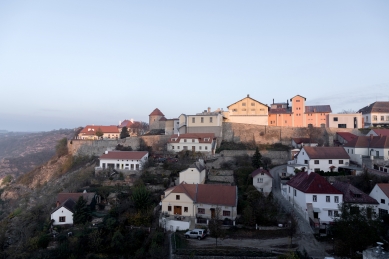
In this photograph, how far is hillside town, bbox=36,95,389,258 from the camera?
60.2ft

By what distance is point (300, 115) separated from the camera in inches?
1549

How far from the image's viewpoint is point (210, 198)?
2025 cm

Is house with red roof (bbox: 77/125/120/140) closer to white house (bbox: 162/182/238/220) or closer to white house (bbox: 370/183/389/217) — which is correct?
white house (bbox: 162/182/238/220)

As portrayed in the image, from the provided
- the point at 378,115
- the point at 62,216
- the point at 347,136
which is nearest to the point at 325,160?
the point at 347,136

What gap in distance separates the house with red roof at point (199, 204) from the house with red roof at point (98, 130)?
29460mm

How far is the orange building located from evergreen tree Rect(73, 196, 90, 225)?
27910mm

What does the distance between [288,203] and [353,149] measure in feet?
36.9

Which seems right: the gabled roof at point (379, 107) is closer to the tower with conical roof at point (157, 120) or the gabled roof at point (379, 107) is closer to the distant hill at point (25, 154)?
the tower with conical roof at point (157, 120)

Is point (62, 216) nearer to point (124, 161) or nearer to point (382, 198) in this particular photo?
point (124, 161)

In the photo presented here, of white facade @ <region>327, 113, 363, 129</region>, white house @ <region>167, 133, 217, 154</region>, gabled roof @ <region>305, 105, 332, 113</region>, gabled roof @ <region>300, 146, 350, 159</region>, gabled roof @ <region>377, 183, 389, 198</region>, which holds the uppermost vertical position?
gabled roof @ <region>305, 105, 332, 113</region>

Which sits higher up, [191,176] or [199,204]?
[191,176]

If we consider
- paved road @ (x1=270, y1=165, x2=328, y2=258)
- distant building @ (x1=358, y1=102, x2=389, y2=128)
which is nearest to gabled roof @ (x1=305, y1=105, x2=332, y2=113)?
distant building @ (x1=358, y1=102, x2=389, y2=128)

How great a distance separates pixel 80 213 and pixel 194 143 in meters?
16.0

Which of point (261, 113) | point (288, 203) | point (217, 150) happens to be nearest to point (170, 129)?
Result: point (217, 150)
